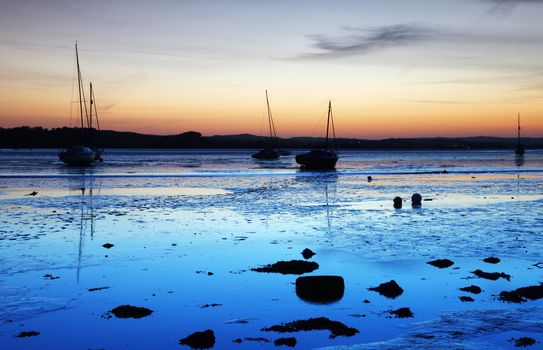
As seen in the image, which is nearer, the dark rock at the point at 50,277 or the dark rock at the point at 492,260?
the dark rock at the point at 50,277

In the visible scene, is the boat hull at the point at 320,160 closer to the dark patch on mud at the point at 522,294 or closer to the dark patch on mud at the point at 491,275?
the dark patch on mud at the point at 491,275

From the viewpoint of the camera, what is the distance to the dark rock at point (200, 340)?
7496 mm

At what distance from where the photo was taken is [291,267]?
11.9 m

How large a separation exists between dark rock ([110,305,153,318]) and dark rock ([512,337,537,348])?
5342 mm

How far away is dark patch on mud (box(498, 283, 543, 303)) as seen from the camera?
9.65 metres

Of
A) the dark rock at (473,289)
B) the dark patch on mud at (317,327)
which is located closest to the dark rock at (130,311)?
the dark patch on mud at (317,327)

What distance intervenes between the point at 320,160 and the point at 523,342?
5784 cm

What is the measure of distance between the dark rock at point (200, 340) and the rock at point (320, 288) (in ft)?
8.25

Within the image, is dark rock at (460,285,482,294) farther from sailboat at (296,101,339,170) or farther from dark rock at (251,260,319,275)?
sailboat at (296,101,339,170)

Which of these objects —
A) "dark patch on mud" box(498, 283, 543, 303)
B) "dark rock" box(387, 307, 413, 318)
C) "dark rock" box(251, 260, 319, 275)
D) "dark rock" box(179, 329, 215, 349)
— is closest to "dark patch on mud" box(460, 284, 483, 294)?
"dark patch on mud" box(498, 283, 543, 303)

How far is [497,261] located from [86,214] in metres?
14.9

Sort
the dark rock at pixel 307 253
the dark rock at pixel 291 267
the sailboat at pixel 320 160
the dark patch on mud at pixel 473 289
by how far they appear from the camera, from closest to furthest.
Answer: the dark patch on mud at pixel 473 289
the dark rock at pixel 291 267
the dark rock at pixel 307 253
the sailboat at pixel 320 160

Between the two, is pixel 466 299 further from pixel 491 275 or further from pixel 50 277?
pixel 50 277

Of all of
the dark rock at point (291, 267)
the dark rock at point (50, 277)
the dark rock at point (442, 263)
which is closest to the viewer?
the dark rock at point (50, 277)
